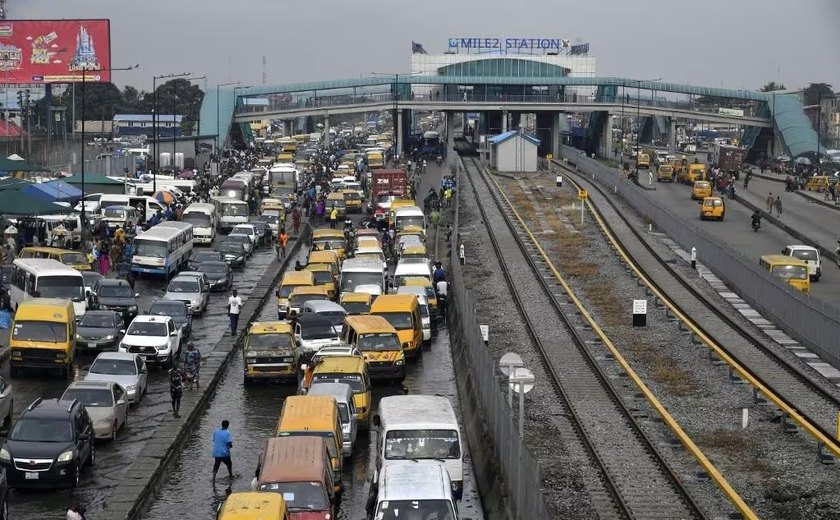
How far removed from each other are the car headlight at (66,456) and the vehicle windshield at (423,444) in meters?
5.31

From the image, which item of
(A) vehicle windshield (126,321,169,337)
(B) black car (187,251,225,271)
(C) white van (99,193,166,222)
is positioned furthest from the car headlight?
(C) white van (99,193,166,222)

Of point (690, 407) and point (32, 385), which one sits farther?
point (32, 385)

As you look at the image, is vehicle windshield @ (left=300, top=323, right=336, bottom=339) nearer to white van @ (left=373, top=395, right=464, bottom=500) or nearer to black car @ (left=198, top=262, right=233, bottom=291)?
white van @ (left=373, top=395, right=464, bottom=500)

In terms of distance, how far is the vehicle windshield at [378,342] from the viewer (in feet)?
116

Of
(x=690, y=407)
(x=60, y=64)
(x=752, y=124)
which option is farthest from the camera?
(x=752, y=124)

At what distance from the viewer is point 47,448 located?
2455cm

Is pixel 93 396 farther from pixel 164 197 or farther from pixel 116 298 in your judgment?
pixel 164 197

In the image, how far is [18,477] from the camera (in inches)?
955

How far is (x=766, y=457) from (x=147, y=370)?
631 inches

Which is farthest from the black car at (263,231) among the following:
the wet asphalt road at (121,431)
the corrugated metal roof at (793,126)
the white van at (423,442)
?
the corrugated metal roof at (793,126)

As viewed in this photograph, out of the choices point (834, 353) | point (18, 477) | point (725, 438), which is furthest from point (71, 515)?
point (834, 353)

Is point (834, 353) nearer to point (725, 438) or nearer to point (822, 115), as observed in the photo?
point (725, 438)

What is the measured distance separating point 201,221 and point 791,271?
87.4 ft

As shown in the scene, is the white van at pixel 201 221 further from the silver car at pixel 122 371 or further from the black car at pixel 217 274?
the silver car at pixel 122 371
